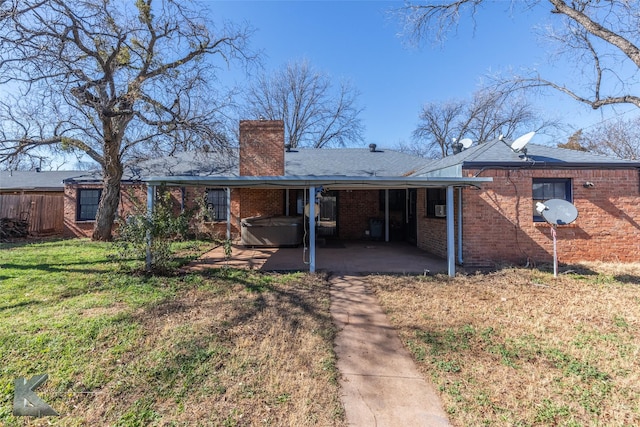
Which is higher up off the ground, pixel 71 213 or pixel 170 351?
pixel 71 213

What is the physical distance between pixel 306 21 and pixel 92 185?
11.8 metres

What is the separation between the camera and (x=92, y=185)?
1267 cm

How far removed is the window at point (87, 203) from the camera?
12.8 meters

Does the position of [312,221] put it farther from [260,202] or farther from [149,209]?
[260,202]

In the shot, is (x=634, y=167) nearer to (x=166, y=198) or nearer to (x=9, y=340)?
(x=166, y=198)

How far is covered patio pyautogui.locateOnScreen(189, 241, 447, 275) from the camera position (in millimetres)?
6914

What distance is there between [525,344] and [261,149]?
34.0 ft

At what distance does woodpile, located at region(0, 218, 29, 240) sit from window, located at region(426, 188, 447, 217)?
1728cm

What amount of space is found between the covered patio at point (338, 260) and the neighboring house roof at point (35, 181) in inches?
488

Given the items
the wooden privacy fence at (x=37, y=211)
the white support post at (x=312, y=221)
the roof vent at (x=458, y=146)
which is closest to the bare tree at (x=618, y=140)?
the roof vent at (x=458, y=146)

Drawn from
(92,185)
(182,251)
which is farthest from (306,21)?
(92,185)

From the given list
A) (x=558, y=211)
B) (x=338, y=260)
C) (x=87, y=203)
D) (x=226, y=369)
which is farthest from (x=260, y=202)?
(x=558, y=211)

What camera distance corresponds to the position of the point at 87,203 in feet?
42.1

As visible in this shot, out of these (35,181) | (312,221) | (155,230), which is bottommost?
(155,230)
